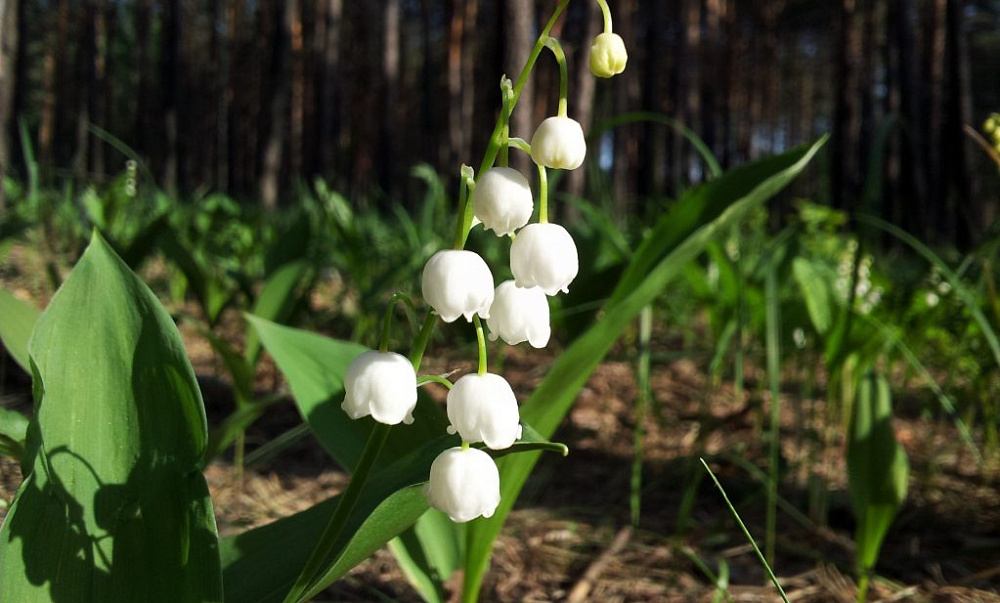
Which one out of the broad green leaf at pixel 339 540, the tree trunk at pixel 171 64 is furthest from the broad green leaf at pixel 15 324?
the tree trunk at pixel 171 64

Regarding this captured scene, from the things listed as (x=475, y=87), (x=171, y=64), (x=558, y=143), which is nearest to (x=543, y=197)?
(x=558, y=143)

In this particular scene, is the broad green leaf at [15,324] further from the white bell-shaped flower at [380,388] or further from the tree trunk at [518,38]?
the tree trunk at [518,38]

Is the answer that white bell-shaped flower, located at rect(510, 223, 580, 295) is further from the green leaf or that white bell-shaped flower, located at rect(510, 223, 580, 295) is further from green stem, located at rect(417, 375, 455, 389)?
the green leaf

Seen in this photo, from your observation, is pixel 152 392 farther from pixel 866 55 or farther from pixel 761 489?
pixel 866 55

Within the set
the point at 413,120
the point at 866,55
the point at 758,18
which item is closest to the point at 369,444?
→ the point at 866,55

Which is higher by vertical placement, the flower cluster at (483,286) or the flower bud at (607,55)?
the flower bud at (607,55)
